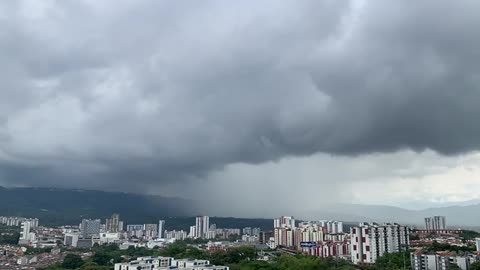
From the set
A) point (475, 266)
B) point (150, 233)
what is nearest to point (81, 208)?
point (150, 233)

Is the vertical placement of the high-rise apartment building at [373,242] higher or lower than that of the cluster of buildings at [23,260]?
higher

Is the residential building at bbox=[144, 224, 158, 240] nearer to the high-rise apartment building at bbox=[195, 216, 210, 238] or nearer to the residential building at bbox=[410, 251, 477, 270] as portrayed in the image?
the high-rise apartment building at bbox=[195, 216, 210, 238]

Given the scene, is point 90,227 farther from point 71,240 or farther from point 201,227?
point 71,240

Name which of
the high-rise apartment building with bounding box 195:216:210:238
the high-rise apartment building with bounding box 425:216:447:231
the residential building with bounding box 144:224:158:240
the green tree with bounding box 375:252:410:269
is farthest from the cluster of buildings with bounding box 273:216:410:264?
the residential building with bounding box 144:224:158:240

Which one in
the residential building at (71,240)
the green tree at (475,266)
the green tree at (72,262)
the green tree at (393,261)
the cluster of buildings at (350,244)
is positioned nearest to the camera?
the green tree at (475,266)

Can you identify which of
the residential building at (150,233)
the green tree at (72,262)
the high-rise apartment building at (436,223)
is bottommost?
the residential building at (150,233)

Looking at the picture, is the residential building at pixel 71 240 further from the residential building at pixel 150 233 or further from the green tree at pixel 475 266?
the green tree at pixel 475 266

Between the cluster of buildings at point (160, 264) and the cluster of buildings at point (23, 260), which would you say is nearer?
the cluster of buildings at point (160, 264)

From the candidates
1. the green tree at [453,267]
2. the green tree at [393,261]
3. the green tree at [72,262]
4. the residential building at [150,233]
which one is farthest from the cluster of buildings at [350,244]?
the residential building at [150,233]
